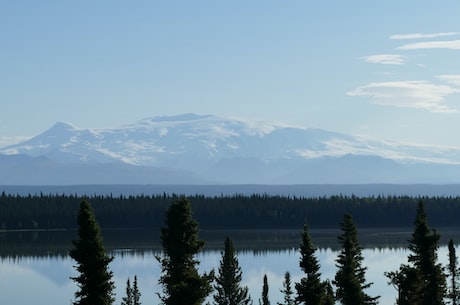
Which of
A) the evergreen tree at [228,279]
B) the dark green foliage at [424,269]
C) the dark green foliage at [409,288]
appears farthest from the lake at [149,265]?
the dark green foliage at [409,288]

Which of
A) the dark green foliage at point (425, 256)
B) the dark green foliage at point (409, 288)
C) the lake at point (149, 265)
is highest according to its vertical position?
the dark green foliage at point (425, 256)

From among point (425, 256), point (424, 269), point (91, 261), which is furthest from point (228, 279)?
point (91, 261)

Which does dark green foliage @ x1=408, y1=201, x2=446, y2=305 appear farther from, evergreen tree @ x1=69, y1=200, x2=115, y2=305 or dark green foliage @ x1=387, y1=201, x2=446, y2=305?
evergreen tree @ x1=69, y1=200, x2=115, y2=305

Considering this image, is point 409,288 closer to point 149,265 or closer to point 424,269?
point 424,269

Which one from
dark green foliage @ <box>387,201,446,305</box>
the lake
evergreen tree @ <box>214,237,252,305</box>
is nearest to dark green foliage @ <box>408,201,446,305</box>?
dark green foliage @ <box>387,201,446,305</box>

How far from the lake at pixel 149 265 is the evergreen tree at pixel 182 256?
58293mm

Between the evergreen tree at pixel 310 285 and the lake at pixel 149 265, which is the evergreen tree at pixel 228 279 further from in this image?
the lake at pixel 149 265

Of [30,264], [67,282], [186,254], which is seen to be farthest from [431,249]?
[30,264]

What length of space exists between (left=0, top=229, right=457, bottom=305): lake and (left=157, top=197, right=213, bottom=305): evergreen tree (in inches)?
2295

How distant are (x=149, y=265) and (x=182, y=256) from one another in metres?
106

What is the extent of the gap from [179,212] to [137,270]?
99.0 m

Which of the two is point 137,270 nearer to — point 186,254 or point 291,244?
point 291,244

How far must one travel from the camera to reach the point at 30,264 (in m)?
155

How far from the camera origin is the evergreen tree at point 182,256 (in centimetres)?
4312
